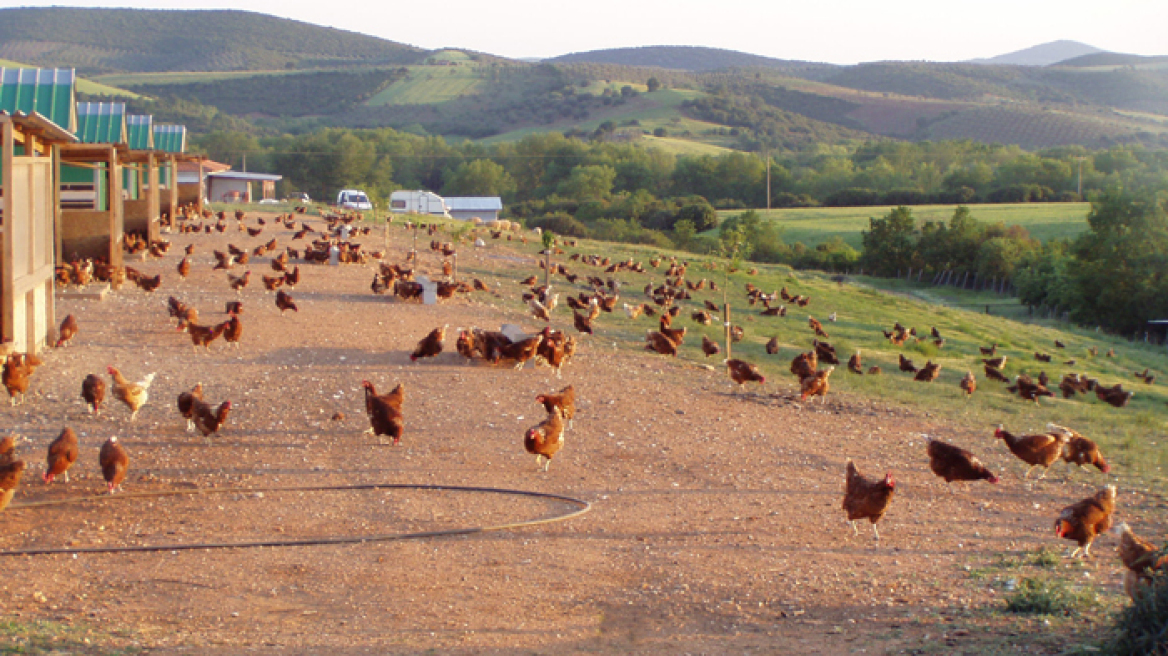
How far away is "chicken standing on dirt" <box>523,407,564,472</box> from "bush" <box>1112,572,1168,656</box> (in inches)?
189

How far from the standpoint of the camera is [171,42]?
136m

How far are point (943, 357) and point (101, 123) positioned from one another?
68.1 ft

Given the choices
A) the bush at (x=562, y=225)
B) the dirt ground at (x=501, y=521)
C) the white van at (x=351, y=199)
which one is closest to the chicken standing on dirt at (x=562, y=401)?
the dirt ground at (x=501, y=521)

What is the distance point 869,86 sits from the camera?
15025 centimetres

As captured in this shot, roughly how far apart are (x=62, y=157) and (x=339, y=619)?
1847cm

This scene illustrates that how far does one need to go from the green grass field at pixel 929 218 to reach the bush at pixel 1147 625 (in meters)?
61.8

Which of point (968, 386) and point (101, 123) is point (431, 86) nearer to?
point (101, 123)

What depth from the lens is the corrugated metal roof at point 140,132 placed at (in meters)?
28.9

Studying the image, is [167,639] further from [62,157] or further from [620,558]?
[62,157]

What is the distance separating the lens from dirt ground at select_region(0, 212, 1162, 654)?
5.66 metres

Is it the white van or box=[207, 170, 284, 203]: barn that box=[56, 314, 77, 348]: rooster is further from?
box=[207, 170, 284, 203]: barn

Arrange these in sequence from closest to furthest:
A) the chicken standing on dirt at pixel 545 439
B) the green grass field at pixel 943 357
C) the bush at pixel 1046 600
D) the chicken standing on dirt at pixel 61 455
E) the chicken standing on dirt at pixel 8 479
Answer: the bush at pixel 1046 600 → the chicken standing on dirt at pixel 8 479 → the chicken standing on dirt at pixel 61 455 → the chicken standing on dirt at pixel 545 439 → the green grass field at pixel 943 357

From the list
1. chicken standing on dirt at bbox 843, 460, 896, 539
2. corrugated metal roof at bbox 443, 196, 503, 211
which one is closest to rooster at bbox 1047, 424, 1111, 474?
chicken standing on dirt at bbox 843, 460, 896, 539

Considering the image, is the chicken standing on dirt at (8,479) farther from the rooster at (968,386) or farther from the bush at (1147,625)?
the rooster at (968,386)
